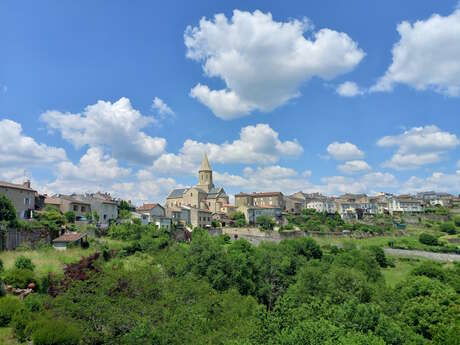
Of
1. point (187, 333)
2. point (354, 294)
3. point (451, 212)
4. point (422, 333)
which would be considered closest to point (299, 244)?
point (354, 294)

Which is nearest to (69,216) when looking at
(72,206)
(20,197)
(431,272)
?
(72,206)

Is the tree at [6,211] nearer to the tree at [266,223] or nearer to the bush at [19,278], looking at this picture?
the bush at [19,278]

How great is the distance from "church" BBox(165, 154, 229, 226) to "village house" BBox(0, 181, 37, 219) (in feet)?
128

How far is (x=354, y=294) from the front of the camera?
32.1 metres

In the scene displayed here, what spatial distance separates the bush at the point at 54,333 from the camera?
55.3ft

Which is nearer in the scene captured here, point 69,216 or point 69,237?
point 69,237

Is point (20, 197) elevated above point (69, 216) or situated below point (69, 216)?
above

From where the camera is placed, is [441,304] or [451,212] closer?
[441,304]

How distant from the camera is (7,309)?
20500 millimetres

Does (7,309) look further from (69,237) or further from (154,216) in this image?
(154,216)

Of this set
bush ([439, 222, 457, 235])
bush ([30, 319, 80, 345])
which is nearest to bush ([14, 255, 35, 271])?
bush ([30, 319, 80, 345])

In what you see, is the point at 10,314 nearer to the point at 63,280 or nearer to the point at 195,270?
the point at 63,280

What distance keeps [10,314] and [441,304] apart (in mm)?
31201

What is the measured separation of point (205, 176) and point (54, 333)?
321 feet
